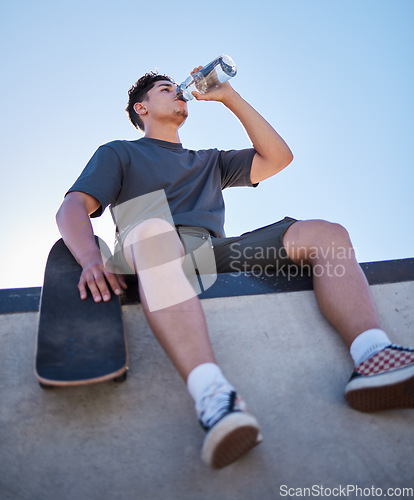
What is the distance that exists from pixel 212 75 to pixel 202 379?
160 cm

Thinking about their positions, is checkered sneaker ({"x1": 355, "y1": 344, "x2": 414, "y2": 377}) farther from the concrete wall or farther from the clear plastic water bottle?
the clear plastic water bottle

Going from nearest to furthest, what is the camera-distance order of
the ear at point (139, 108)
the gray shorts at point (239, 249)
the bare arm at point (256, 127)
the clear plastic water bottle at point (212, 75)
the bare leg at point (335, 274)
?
the bare leg at point (335, 274)
the gray shorts at point (239, 249)
the bare arm at point (256, 127)
the clear plastic water bottle at point (212, 75)
the ear at point (139, 108)

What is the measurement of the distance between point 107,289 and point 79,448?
0.50 meters

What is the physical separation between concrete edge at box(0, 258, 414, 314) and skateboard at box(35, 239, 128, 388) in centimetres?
17

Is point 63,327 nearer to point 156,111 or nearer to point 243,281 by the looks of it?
point 243,281

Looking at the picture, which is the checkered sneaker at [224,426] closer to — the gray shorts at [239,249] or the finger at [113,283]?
the finger at [113,283]

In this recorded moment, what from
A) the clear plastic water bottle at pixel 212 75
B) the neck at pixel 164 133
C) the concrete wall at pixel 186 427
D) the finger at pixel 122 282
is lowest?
the concrete wall at pixel 186 427

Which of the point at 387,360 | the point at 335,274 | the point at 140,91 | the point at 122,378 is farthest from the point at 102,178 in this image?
the point at 387,360

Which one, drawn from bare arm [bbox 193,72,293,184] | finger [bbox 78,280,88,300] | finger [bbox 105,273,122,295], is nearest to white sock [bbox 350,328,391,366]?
finger [bbox 105,273,122,295]

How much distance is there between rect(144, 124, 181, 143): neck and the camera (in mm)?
2305

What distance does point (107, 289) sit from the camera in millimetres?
1501

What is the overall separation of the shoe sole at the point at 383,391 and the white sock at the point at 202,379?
41 cm

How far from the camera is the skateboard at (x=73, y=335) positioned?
4.14 ft

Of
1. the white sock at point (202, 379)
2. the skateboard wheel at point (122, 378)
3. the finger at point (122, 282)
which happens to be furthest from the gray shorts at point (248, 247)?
the white sock at point (202, 379)
